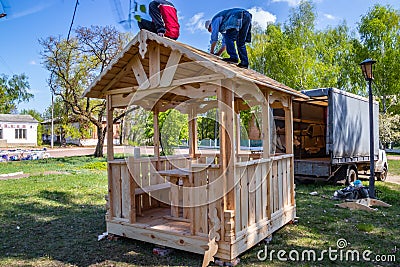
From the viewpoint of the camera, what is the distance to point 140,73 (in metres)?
5.15

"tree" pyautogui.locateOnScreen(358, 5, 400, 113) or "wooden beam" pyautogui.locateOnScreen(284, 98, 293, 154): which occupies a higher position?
"tree" pyautogui.locateOnScreen(358, 5, 400, 113)

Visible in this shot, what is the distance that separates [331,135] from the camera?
9531 mm

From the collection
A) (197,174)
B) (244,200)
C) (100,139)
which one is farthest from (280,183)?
(100,139)

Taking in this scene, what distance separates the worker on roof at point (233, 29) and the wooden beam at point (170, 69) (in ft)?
3.35

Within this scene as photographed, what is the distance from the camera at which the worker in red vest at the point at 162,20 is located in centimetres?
525

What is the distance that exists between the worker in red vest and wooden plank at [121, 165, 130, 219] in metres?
2.28

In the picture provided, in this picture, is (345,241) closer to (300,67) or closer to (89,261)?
(89,261)

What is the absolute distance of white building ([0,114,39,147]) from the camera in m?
45.2

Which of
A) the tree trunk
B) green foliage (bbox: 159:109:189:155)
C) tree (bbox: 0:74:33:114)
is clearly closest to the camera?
green foliage (bbox: 159:109:189:155)

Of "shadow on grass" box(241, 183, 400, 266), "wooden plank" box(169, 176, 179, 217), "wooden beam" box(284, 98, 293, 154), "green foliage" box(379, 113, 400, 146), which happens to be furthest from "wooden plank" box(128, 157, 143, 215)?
"green foliage" box(379, 113, 400, 146)

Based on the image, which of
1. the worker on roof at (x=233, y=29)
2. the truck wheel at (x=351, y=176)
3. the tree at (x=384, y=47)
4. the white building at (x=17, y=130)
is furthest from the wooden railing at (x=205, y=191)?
the white building at (x=17, y=130)

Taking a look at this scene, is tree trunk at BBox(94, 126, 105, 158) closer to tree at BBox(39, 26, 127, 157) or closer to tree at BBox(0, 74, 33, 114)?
tree at BBox(39, 26, 127, 157)

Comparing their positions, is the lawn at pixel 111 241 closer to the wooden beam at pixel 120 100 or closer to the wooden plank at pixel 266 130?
the wooden plank at pixel 266 130

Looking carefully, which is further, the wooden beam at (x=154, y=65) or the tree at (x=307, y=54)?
the tree at (x=307, y=54)
